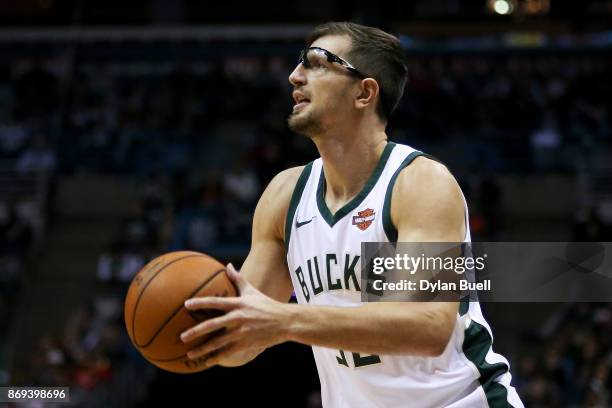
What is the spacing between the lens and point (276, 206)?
183 inches

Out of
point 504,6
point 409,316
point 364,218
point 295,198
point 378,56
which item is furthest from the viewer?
point 504,6

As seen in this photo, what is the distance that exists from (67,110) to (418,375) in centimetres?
1634

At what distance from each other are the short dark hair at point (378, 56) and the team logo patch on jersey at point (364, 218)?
56 centimetres

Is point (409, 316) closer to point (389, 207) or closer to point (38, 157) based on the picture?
point (389, 207)

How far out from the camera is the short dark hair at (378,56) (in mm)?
4480

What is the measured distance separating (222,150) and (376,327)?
1446cm

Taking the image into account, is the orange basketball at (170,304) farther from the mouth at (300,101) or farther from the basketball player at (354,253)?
the mouth at (300,101)

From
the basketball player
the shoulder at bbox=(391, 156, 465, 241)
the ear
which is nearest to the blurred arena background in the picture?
the basketball player

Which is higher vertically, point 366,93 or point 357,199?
point 366,93

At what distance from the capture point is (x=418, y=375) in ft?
13.4

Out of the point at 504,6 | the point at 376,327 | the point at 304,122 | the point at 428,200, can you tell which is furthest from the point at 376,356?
the point at 504,6

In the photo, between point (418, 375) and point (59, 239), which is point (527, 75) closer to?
point (59, 239)

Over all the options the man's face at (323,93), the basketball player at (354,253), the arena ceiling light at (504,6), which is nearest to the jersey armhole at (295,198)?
the basketball player at (354,253)

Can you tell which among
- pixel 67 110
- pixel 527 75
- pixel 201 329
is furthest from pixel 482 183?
pixel 201 329
